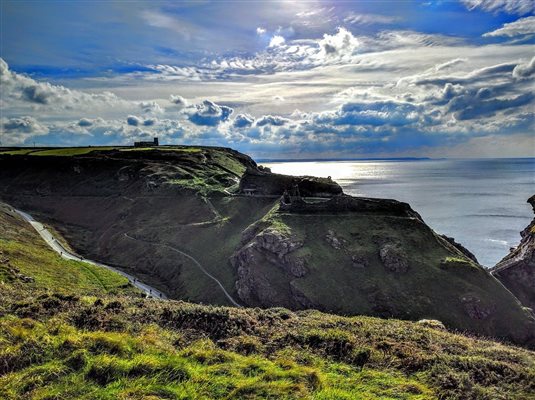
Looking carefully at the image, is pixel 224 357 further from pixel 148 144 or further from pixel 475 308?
pixel 148 144

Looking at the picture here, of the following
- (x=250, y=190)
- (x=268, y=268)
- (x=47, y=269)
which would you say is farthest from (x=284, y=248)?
(x=250, y=190)

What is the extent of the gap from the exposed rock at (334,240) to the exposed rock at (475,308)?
15170 mm

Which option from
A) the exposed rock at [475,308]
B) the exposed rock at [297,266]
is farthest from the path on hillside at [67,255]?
the exposed rock at [475,308]

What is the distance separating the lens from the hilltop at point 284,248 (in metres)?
43.7

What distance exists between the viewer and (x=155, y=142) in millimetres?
153125

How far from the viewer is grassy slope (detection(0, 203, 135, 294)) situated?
123ft

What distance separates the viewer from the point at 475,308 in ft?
140

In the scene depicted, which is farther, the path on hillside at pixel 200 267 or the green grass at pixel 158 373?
the path on hillside at pixel 200 267

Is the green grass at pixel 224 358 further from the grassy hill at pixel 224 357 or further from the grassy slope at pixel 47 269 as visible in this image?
the grassy slope at pixel 47 269

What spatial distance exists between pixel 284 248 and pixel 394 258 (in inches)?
530

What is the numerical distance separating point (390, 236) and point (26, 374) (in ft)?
154

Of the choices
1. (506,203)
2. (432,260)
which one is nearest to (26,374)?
(432,260)

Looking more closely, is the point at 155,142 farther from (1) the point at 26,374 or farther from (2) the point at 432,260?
(1) the point at 26,374

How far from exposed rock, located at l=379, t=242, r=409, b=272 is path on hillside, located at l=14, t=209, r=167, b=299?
27814 millimetres
